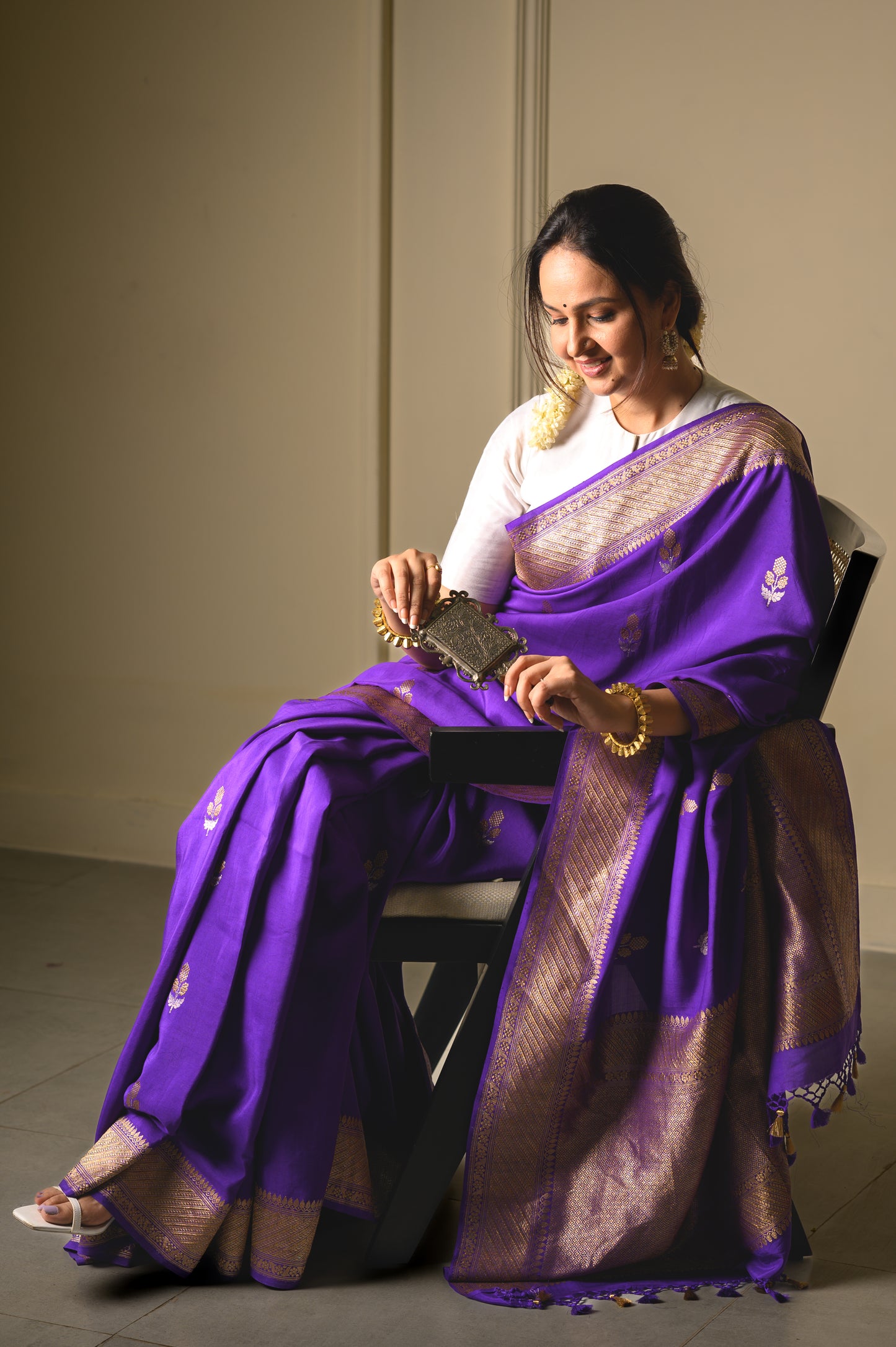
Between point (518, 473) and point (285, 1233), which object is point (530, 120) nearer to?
point (518, 473)

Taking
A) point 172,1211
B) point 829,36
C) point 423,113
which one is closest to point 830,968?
point 172,1211

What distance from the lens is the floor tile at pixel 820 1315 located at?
1805 mm

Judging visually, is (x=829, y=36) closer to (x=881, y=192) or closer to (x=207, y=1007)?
(x=881, y=192)

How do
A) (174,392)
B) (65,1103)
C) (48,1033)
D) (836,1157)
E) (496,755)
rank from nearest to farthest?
(496,755) < (836,1157) < (65,1103) < (48,1033) < (174,392)

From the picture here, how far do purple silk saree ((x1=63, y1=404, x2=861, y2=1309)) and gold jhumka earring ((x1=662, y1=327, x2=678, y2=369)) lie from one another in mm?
291

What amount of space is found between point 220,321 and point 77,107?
0.75 metres

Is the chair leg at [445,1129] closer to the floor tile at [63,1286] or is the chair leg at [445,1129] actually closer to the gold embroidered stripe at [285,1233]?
the gold embroidered stripe at [285,1233]

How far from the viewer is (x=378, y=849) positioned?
6.48 feet

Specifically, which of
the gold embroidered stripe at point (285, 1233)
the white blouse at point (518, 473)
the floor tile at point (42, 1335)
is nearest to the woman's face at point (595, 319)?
the white blouse at point (518, 473)

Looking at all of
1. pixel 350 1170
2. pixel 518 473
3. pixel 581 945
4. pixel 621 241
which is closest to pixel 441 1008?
pixel 350 1170

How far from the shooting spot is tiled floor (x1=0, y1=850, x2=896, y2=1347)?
1.80 m

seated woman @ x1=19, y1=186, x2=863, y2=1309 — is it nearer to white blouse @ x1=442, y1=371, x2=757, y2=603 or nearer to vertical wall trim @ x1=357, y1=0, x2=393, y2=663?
white blouse @ x1=442, y1=371, x2=757, y2=603

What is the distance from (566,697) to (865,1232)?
37.8 inches

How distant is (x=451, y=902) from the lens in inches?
78.4
